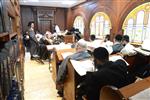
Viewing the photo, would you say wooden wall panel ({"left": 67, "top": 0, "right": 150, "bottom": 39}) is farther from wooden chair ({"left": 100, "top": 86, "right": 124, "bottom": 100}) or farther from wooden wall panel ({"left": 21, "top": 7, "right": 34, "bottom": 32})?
wooden wall panel ({"left": 21, "top": 7, "right": 34, "bottom": 32})

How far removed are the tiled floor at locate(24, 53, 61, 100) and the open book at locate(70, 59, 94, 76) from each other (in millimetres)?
1056

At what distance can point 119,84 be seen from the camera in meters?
1.27

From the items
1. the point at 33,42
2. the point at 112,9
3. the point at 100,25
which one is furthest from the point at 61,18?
the point at 112,9

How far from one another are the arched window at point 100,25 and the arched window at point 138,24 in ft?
2.51

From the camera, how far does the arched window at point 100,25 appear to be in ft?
14.3

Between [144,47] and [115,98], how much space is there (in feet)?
6.22

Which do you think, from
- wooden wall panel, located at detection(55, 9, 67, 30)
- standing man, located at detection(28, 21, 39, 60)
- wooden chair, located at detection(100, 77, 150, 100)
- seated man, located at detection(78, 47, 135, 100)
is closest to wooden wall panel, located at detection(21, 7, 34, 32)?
wooden wall panel, located at detection(55, 9, 67, 30)

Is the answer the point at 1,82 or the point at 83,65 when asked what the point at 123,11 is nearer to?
the point at 83,65

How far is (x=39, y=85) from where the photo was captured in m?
3.10

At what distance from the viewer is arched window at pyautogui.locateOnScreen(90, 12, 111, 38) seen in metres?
4.36

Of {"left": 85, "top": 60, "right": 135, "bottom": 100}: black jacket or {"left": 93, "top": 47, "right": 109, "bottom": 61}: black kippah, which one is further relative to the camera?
{"left": 93, "top": 47, "right": 109, "bottom": 61}: black kippah

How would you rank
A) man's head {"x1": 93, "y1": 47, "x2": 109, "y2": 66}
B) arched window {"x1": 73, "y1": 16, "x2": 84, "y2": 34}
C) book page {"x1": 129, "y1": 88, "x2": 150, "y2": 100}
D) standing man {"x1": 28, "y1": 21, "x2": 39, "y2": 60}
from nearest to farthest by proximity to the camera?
1. book page {"x1": 129, "y1": 88, "x2": 150, "y2": 100}
2. man's head {"x1": 93, "y1": 47, "x2": 109, "y2": 66}
3. standing man {"x1": 28, "y1": 21, "x2": 39, "y2": 60}
4. arched window {"x1": 73, "y1": 16, "x2": 84, "y2": 34}

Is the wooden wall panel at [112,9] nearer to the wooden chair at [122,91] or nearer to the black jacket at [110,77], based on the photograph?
the black jacket at [110,77]

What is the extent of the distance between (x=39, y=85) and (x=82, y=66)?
1672 mm
